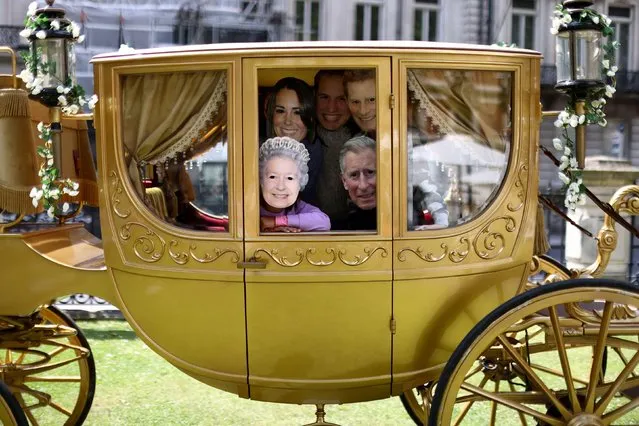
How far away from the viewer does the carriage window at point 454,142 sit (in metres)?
2.93

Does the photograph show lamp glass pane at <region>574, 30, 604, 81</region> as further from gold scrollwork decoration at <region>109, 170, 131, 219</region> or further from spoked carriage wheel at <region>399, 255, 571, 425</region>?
gold scrollwork decoration at <region>109, 170, 131, 219</region>

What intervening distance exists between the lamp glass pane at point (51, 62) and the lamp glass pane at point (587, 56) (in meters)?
2.01

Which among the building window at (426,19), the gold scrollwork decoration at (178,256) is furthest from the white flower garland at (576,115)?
the building window at (426,19)

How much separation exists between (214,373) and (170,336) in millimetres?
229

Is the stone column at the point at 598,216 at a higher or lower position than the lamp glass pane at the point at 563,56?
lower

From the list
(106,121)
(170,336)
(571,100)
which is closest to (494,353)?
(571,100)

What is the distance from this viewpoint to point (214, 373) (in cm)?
305

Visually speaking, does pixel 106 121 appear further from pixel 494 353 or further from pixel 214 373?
pixel 494 353

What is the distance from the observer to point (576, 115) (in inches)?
120

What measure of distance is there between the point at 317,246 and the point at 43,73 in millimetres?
1292

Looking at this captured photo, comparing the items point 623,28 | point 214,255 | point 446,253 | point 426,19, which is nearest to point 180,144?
point 214,255

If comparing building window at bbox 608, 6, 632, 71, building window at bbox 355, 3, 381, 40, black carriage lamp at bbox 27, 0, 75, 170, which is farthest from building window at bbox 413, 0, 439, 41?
black carriage lamp at bbox 27, 0, 75, 170

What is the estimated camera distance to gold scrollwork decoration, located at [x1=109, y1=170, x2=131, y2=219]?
10.1 ft

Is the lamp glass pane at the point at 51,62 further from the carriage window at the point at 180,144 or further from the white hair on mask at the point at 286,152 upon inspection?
the white hair on mask at the point at 286,152
